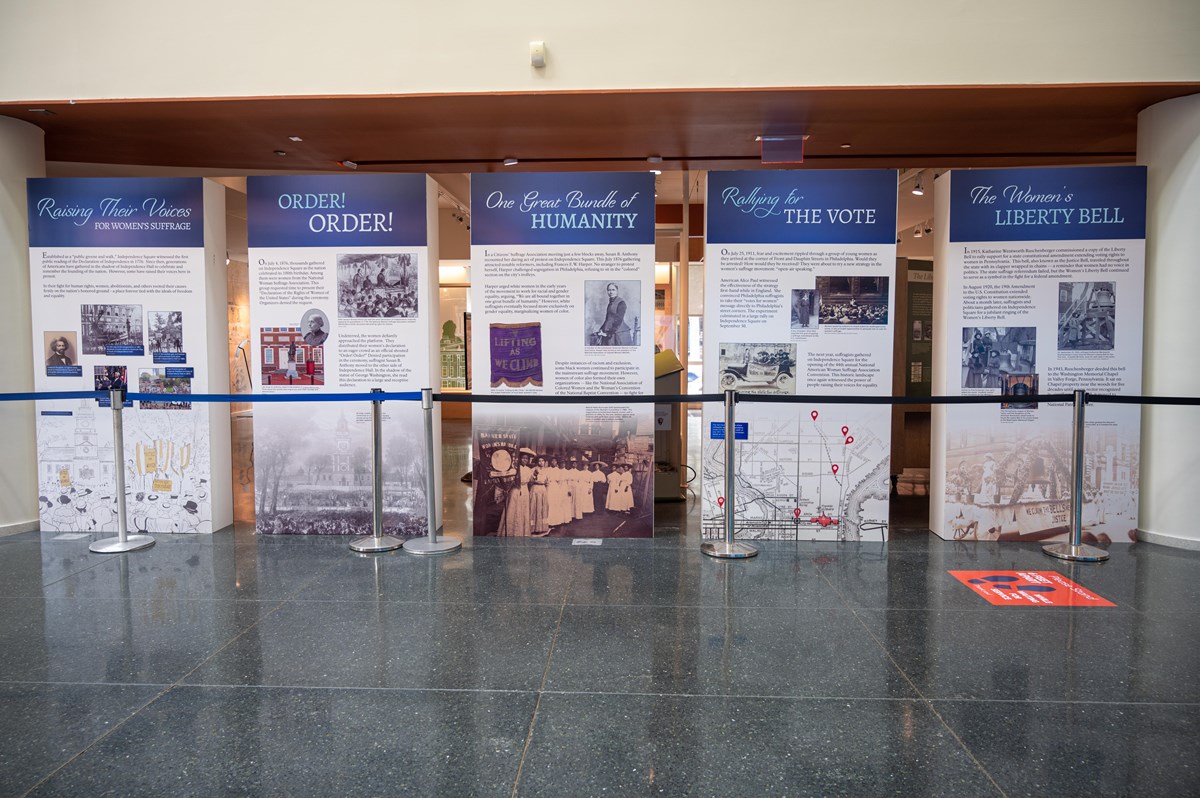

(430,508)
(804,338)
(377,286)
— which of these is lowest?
(430,508)

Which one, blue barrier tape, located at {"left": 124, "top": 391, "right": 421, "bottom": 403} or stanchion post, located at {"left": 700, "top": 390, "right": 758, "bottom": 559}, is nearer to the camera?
stanchion post, located at {"left": 700, "top": 390, "right": 758, "bottom": 559}

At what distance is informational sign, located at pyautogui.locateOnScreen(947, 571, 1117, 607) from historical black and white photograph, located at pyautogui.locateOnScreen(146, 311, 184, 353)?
228 inches

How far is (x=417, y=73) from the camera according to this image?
524cm

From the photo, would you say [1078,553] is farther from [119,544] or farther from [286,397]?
[119,544]

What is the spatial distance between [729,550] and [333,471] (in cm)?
307

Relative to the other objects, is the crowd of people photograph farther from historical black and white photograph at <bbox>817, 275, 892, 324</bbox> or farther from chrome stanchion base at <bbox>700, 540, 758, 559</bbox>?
historical black and white photograph at <bbox>817, 275, 892, 324</bbox>

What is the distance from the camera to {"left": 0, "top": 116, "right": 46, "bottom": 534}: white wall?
19.1ft

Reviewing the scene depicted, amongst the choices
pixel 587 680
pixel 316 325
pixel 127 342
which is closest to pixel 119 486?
pixel 127 342

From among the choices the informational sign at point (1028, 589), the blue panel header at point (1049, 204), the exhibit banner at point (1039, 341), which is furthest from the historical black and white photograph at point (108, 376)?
the blue panel header at point (1049, 204)

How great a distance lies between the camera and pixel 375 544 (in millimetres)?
5508

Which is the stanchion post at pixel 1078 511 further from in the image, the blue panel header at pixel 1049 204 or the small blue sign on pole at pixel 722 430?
the small blue sign on pole at pixel 722 430

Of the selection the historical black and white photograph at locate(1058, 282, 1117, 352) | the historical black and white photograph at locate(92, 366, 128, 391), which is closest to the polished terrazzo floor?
the historical black and white photograph at locate(92, 366, 128, 391)

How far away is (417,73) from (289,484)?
321 cm

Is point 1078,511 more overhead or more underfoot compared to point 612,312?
more underfoot
